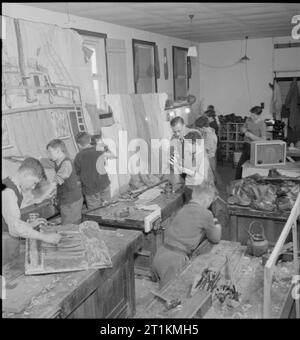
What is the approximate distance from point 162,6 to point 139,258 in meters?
2.98

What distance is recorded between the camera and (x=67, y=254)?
2.93 m

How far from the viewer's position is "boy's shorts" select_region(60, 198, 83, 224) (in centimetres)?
429

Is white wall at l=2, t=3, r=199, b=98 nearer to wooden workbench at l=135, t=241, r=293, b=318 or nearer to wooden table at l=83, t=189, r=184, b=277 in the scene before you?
wooden table at l=83, t=189, r=184, b=277

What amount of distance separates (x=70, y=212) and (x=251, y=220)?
1.84 metres

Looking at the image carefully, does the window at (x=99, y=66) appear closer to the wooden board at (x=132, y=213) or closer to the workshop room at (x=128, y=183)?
the workshop room at (x=128, y=183)

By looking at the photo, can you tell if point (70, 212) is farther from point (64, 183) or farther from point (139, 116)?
point (139, 116)

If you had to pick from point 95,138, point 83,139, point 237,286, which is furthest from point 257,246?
point 95,138

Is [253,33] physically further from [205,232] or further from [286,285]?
[286,285]

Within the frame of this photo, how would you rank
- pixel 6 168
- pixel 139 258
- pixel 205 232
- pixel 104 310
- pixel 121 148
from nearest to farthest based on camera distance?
1. pixel 104 310
2. pixel 205 232
3. pixel 6 168
4. pixel 139 258
5. pixel 121 148

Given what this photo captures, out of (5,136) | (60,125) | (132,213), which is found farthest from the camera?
(60,125)

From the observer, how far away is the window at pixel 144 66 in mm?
6750

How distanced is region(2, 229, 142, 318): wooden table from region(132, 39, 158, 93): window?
12.8 ft

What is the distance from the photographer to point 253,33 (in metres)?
8.54
